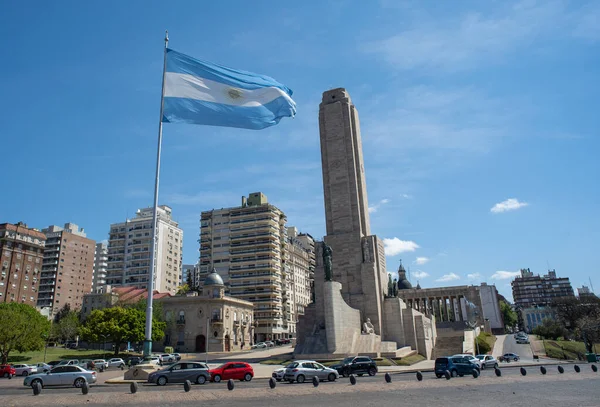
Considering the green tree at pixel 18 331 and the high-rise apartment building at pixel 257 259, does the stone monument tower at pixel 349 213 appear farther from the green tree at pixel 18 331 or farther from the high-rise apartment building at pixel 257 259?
the high-rise apartment building at pixel 257 259

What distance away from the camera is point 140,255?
121 m

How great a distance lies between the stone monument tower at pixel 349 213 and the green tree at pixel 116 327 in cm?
3039

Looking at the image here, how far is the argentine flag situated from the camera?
25.4 meters

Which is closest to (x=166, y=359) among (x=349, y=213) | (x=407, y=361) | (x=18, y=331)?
(x=18, y=331)

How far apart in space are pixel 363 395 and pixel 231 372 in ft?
37.6

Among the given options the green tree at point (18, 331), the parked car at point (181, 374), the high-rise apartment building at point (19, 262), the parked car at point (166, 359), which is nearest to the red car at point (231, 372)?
the parked car at point (181, 374)

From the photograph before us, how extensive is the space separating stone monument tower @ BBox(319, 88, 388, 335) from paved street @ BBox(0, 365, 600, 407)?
92.8ft

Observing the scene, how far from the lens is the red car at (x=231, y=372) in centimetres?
2789

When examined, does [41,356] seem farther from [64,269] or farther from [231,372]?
[64,269]

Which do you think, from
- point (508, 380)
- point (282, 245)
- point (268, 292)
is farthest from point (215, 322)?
point (508, 380)

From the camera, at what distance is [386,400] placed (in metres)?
18.0

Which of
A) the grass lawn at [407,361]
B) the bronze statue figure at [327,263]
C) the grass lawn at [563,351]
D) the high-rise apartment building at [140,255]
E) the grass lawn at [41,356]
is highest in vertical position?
the high-rise apartment building at [140,255]

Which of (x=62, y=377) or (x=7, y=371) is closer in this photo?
(x=62, y=377)

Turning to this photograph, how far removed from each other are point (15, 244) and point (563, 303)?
121 metres
